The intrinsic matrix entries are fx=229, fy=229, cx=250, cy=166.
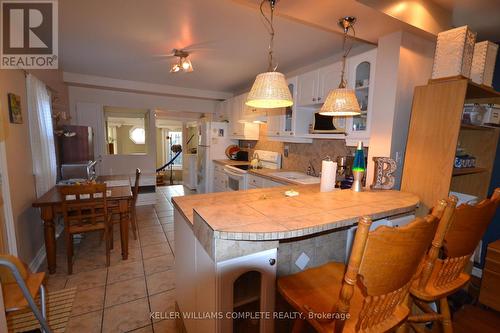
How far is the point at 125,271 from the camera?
242 cm

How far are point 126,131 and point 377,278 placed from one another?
5948 mm

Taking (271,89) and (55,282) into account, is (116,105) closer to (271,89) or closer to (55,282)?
(55,282)

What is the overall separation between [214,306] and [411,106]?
2143 mm

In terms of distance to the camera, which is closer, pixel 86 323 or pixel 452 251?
pixel 452 251

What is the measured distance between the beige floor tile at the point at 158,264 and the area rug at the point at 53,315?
25.3 inches

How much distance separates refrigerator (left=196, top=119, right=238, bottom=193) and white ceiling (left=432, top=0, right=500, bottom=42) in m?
3.82

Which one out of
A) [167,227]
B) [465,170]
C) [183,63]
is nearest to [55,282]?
[167,227]

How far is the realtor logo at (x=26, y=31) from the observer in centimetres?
190

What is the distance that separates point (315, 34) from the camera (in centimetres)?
230

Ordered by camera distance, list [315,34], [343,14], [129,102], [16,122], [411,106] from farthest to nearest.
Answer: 1. [129,102]
2. [315,34]
3. [16,122]
4. [411,106]
5. [343,14]

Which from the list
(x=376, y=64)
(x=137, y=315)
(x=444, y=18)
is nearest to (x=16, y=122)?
(x=137, y=315)

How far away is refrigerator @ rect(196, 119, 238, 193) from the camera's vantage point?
4902mm

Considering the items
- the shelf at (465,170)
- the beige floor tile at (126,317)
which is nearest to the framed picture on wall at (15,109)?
the beige floor tile at (126,317)

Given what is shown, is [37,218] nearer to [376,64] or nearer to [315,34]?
[315,34]
